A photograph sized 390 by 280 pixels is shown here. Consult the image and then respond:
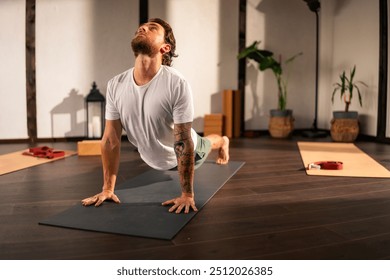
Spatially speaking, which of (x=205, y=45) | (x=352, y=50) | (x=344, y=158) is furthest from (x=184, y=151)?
(x=352, y=50)

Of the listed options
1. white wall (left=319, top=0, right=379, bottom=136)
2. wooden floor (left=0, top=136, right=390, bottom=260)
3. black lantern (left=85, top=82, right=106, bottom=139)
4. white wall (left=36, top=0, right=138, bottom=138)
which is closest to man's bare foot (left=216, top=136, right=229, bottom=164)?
wooden floor (left=0, top=136, right=390, bottom=260)

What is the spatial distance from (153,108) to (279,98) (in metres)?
3.56

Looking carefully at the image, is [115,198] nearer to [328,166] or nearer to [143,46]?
[143,46]

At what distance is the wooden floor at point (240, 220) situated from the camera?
135 cm

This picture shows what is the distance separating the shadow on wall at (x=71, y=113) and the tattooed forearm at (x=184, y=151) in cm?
316

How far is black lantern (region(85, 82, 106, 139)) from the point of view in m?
4.48

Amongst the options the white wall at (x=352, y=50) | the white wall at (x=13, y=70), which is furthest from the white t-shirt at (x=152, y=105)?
the white wall at (x=352, y=50)

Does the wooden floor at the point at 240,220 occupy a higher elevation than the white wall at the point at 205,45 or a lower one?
lower

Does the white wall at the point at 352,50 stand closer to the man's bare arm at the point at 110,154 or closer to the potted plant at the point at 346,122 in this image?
the potted plant at the point at 346,122

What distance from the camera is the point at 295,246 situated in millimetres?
1401

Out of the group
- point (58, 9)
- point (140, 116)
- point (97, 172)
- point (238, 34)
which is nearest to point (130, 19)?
point (58, 9)

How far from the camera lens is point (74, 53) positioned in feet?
15.3

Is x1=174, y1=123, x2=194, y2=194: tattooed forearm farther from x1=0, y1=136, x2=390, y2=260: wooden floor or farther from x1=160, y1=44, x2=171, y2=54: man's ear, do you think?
x1=160, y1=44, x2=171, y2=54: man's ear

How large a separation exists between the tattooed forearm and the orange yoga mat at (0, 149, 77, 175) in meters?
1.46
